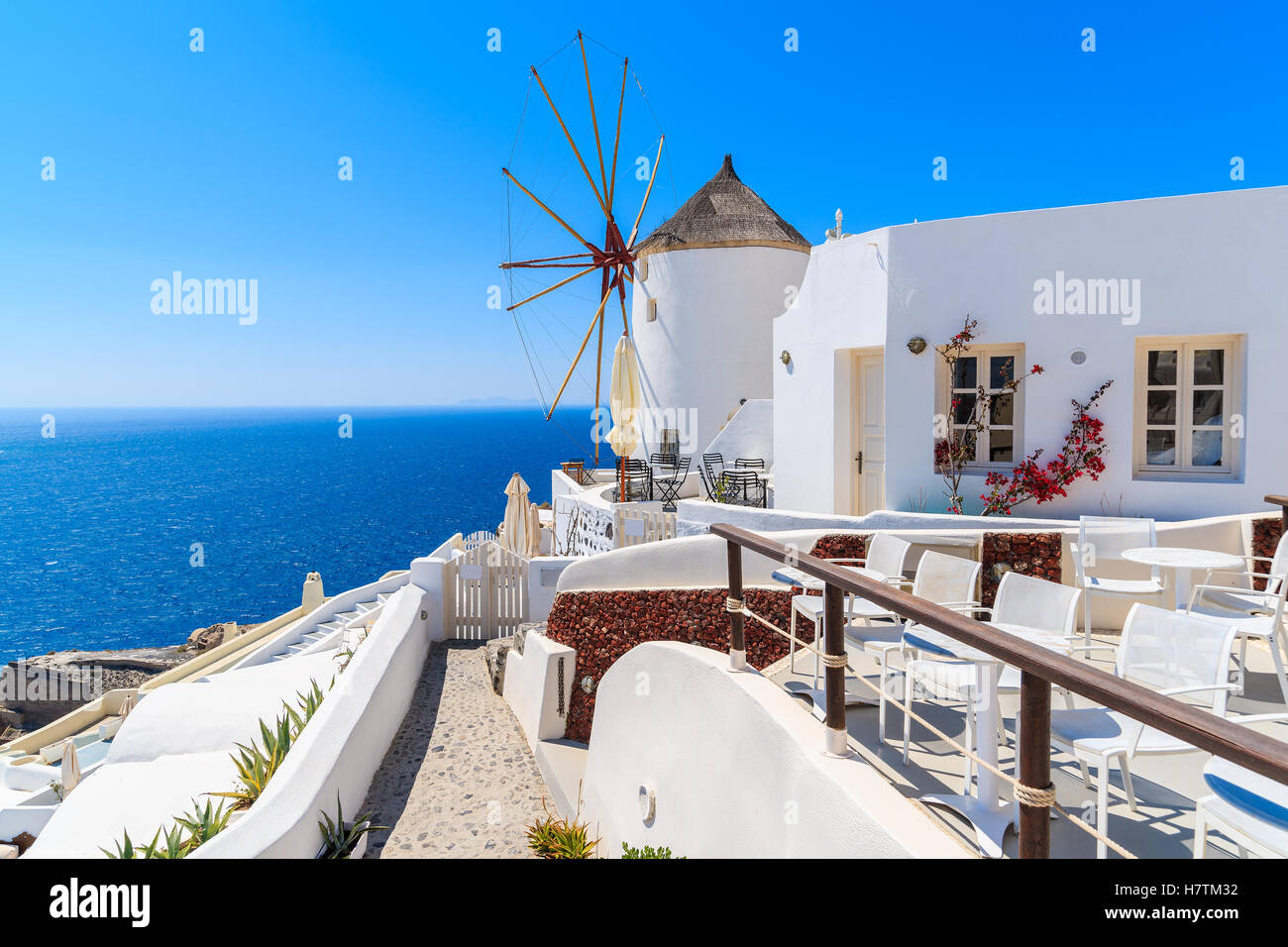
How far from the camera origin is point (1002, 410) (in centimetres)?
896

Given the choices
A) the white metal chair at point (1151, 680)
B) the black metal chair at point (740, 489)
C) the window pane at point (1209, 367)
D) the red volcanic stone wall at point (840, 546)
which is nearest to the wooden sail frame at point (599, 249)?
the black metal chair at point (740, 489)

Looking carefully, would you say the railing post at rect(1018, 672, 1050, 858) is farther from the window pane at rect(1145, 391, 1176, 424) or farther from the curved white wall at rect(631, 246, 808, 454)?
the curved white wall at rect(631, 246, 808, 454)

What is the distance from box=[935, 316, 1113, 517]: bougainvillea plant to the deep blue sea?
29.4ft

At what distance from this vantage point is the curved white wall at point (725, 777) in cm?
260

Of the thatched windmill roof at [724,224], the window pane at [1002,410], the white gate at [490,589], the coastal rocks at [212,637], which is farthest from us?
the coastal rocks at [212,637]

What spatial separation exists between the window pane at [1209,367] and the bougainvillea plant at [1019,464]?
95 cm

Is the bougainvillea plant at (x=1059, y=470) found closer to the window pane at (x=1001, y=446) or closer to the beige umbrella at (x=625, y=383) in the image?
the window pane at (x=1001, y=446)

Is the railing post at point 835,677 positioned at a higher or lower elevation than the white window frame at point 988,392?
lower

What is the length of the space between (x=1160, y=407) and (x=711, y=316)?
544 inches

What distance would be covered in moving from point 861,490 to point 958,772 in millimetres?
7233

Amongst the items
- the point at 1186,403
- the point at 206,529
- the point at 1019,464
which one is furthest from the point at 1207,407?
the point at 206,529

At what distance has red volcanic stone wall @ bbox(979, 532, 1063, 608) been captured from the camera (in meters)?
6.87

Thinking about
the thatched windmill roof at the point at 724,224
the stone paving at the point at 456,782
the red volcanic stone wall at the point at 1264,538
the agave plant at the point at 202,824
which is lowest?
the stone paving at the point at 456,782

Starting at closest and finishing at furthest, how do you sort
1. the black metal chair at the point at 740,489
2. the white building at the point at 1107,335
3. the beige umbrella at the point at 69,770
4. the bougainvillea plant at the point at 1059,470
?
the white building at the point at 1107,335 → the bougainvillea plant at the point at 1059,470 → the beige umbrella at the point at 69,770 → the black metal chair at the point at 740,489
